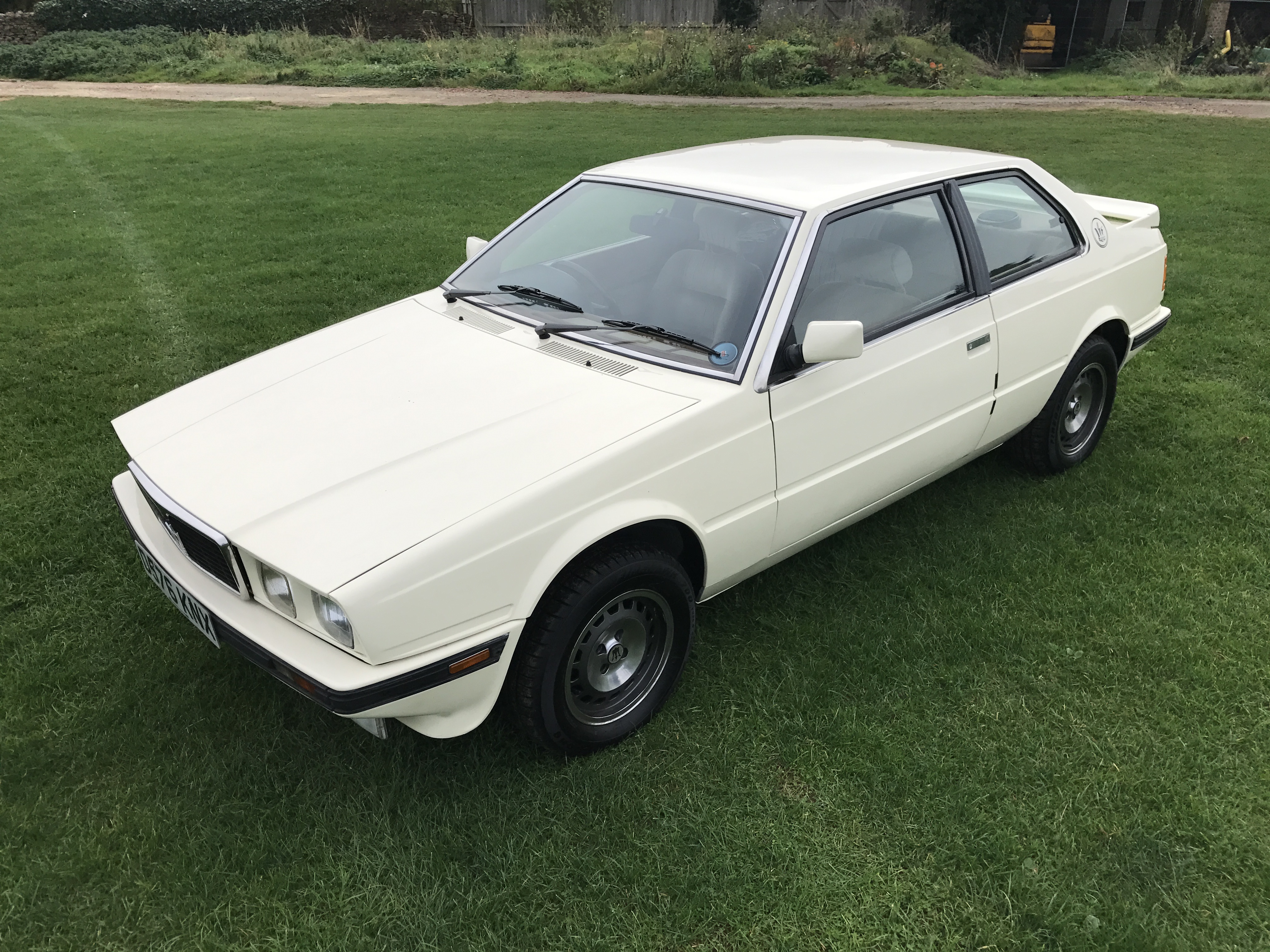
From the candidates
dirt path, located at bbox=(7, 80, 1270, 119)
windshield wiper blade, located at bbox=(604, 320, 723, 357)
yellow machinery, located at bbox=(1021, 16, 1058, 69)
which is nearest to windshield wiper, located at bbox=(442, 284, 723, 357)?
windshield wiper blade, located at bbox=(604, 320, 723, 357)

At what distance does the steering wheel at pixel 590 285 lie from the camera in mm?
3275

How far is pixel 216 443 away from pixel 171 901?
1.30m

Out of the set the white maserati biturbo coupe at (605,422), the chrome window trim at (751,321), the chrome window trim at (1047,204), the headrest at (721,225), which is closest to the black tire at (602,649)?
the white maserati biturbo coupe at (605,422)

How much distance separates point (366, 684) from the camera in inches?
88.4

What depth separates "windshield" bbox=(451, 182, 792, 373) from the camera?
3.05 meters

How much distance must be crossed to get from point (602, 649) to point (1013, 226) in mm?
2646

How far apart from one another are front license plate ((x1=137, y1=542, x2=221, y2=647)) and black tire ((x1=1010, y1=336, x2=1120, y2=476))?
3505mm

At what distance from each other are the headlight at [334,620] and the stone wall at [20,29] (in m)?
27.9

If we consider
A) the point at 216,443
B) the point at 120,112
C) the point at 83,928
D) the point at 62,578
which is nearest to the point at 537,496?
the point at 216,443

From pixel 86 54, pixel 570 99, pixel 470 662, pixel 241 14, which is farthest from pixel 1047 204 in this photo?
pixel 241 14

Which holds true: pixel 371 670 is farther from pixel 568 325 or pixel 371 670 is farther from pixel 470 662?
pixel 568 325

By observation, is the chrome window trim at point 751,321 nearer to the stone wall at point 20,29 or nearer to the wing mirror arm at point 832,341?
the wing mirror arm at point 832,341

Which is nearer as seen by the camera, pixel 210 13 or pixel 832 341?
pixel 832 341

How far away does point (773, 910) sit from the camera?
94.9 inches
